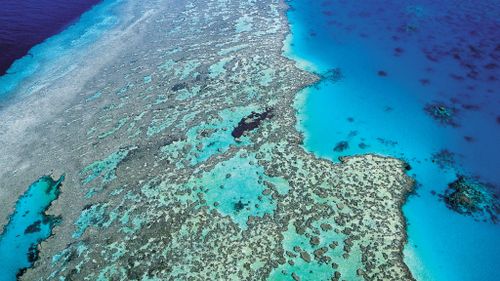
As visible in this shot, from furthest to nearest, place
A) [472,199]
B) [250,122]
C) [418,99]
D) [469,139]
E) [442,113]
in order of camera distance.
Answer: [418,99]
[442,113]
[250,122]
[469,139]
[472,199]

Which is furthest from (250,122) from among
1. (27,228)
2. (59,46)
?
(59,46)

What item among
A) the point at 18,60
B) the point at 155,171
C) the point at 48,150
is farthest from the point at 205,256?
the point at 18,60

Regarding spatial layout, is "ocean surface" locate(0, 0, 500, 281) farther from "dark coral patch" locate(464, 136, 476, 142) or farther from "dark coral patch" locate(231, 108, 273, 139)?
"dark coral patch" locate(231, 108, 273, 139)

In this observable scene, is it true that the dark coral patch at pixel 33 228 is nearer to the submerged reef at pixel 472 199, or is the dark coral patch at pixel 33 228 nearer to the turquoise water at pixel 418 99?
the turquoise water at pixel 418 99

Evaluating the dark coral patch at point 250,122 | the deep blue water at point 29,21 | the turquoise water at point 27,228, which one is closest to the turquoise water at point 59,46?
the deep blue water at point 29,21

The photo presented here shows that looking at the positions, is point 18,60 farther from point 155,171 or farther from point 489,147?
point 489,147

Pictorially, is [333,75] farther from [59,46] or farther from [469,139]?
[59,46]

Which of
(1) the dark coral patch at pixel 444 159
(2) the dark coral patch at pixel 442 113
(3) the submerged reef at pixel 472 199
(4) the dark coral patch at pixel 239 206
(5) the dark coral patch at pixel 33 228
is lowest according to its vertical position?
(3) the submerged reef at pixel 472 199

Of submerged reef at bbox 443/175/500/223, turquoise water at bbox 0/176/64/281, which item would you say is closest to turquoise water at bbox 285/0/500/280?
submerged reef at bbox 443/175/500/223
